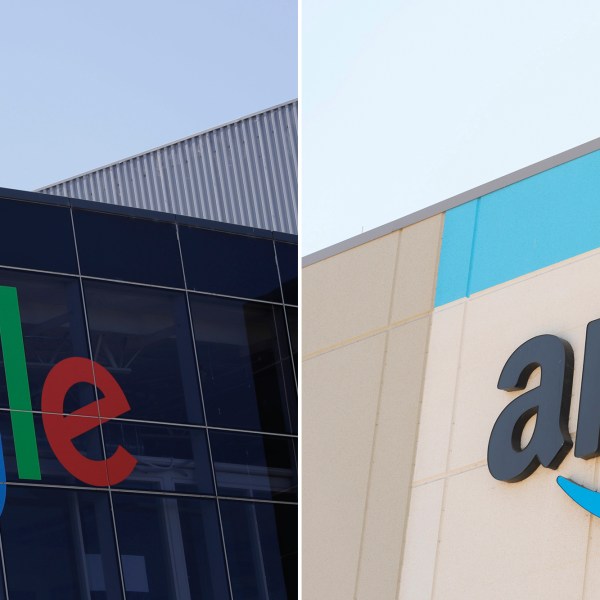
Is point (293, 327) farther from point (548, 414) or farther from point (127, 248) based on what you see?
point (548, 414)

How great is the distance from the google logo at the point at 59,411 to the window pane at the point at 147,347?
0.35m

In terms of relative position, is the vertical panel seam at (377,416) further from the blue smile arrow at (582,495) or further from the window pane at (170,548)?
the window pane at (170,548)

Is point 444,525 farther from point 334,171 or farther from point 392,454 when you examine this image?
point 334,171

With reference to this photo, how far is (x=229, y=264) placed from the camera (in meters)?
24.0

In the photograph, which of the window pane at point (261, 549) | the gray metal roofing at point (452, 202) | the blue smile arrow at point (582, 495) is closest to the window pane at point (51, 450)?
the window pane at point (261, 549)

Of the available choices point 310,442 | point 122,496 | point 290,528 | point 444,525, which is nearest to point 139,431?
point 122,496

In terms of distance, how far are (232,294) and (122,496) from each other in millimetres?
4417

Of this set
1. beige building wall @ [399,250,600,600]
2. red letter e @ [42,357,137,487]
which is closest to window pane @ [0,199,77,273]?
red letter e @ [42,357,137,487]

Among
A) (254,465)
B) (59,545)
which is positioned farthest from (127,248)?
(59,545)

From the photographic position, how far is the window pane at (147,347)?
2191 cm

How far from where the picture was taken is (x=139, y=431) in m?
21.8

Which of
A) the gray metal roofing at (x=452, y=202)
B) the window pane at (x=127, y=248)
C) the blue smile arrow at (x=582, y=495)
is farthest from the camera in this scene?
the window pane at (x=127, y=248)

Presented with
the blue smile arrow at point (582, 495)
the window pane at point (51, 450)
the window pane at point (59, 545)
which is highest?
the window pane at point (51, 450)

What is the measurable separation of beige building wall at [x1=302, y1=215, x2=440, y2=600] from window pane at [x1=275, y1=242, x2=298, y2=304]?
12.0 m
